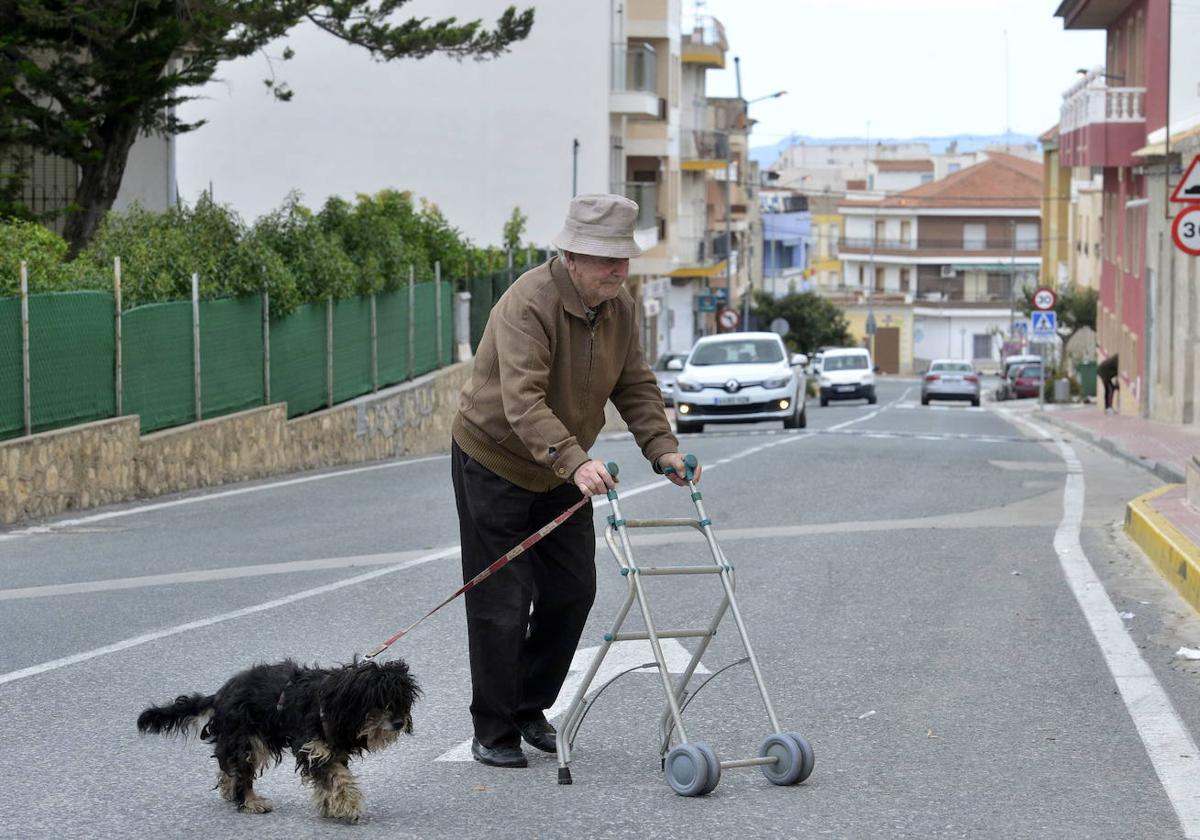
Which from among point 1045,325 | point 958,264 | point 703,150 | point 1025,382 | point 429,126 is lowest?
point 1025,382

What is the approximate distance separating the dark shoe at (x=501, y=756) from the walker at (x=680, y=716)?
202 millimetres

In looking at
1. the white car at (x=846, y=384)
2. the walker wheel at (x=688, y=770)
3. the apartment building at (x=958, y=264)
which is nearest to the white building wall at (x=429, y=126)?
the white car at (x=846, y=384)

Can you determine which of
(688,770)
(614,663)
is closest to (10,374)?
(614,663)

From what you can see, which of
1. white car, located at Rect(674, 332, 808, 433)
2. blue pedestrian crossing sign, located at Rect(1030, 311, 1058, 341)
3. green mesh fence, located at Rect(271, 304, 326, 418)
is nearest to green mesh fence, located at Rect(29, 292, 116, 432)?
green mesh fence, located at Rect(271, 304, 326, 418)

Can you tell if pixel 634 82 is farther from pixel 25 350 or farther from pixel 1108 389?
pixel 25 350

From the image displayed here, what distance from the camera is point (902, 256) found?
12344 cm

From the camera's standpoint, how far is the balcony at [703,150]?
70125 mm

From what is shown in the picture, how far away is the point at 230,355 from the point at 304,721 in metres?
14.6

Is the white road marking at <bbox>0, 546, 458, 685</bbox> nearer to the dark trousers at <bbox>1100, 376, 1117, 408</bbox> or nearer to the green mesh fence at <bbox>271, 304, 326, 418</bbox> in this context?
the green mesh fence at <bbox>271, 304, 326, 418</bbox>

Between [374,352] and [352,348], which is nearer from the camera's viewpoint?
[352,348]

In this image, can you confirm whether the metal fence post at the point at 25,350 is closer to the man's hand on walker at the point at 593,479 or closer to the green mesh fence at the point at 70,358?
the green mesh fence at the point at 70,358

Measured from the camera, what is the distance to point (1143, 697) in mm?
7477

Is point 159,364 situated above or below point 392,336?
below

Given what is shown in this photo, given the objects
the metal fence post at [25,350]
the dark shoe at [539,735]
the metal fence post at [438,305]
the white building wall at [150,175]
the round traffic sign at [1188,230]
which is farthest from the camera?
the metal fence post at [438,305]
